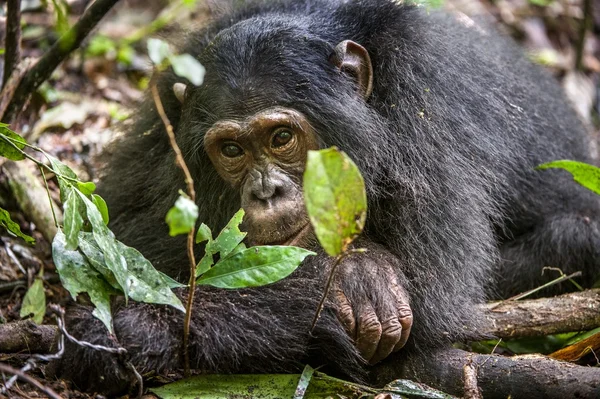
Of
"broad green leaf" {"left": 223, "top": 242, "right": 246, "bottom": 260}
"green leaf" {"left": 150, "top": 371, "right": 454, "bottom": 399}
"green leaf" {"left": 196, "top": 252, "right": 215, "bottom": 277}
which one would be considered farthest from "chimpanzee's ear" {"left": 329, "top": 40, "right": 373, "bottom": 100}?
"green leaf" {"left": 150, "top": 371, "right": 454, "bottom": 399}

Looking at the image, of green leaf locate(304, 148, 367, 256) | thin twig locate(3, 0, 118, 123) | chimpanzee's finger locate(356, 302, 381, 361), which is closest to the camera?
green leaf locate(304, 148, 367, 256)

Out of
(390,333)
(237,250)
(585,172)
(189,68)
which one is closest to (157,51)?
(189,68)

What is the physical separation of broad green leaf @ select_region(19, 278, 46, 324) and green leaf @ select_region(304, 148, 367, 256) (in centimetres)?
244

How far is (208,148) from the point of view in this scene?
4992mm

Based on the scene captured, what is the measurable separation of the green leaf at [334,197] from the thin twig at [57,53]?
7.35 feet

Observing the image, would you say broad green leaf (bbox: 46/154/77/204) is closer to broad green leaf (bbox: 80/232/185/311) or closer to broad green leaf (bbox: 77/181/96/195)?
broad green leaf (bbox: 77/181/96/195)

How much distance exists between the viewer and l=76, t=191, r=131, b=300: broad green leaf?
3660 mm

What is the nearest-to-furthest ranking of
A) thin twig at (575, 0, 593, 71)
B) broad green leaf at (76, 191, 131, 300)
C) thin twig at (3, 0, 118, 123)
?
1. broad green leaf at (76, 191, 131, 300)
2. thin twig at (3, 0, 118, 123)
3. thin twig at (575, 0, 593, 71)

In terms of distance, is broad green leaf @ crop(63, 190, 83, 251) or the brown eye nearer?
broad green leaf @ crop(63, 190, 83, 251)

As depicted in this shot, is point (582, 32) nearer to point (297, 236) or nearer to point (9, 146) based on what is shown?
point (297, 236)

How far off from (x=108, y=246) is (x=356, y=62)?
6.94 feet

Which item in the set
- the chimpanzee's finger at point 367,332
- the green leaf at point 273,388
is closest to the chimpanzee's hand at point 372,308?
the chimpanzee's finger at point 367,332

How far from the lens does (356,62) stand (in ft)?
16.3

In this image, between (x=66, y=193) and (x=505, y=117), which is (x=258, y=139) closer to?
(x=66, y=193)
